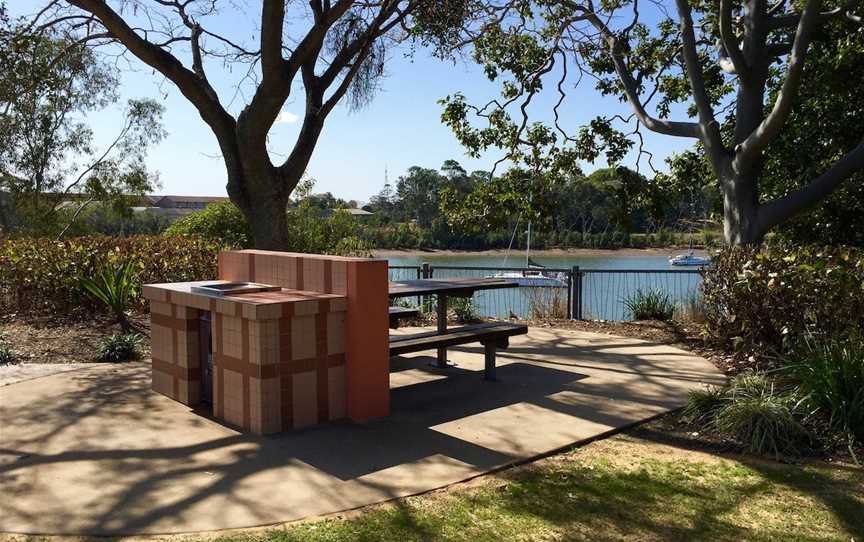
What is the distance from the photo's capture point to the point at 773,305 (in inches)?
298

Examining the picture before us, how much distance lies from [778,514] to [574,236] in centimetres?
4590

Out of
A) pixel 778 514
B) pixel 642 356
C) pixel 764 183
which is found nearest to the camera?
pixel 778 514

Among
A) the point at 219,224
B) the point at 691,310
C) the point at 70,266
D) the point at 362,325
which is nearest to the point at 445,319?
the point at 362,325

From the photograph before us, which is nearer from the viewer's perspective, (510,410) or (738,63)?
(510,410)

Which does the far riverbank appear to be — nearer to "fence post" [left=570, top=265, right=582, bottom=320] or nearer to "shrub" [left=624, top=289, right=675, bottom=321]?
"fence post" [left=570, top=265, right=582, bottom=320]

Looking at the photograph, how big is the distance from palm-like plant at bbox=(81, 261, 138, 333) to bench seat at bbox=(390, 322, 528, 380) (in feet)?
14.5

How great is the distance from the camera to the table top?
657 cm

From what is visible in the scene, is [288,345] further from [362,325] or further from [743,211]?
[743,211]

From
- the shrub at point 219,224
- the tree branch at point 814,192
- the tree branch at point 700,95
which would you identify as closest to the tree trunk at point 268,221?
the tree branch at point 700,95

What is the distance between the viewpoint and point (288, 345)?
5.24 metres

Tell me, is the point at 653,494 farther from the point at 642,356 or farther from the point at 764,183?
the point at 764,183

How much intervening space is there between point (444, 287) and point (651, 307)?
5986 millimetres

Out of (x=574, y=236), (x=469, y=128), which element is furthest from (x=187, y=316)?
(x=574, y=236)

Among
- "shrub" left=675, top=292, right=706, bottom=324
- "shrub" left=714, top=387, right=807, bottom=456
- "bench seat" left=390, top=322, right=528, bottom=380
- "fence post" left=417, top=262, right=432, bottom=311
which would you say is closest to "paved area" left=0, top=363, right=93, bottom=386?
"bench seat" left=390, top=322, right=528, bottom=380
